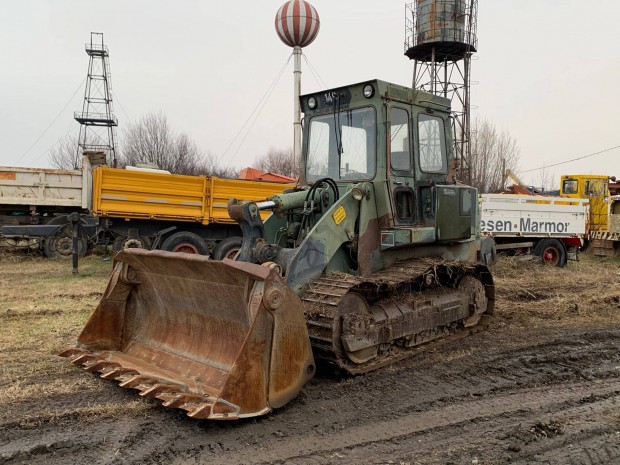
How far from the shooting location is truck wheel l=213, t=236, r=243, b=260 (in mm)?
13141

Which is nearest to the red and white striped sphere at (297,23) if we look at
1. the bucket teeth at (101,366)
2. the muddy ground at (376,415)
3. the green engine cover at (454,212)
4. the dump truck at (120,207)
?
the dump truck at (120,207)

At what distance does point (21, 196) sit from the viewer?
1419 cm

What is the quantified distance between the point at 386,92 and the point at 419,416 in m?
3.36

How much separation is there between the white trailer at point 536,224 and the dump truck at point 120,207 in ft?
→ 18.3

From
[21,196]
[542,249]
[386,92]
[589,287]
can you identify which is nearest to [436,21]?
[542,249]

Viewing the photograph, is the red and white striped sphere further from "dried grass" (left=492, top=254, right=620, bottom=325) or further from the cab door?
the cab door

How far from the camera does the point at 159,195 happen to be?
42.0ft

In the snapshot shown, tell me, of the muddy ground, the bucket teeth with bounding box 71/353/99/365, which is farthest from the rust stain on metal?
the bucket teeth with bounding box 71/353/99/365

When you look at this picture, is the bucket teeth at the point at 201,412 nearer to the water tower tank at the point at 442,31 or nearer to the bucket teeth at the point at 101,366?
the bucket teeth at the point at 101,366

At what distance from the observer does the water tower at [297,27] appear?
1695 centimetres

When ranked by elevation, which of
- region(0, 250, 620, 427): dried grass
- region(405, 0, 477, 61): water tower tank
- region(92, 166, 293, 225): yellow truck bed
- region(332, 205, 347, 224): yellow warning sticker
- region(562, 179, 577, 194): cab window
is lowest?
region(0, 250, 620, 427): dried grass

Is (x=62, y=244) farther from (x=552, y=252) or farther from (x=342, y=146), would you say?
(x=552, y=252)

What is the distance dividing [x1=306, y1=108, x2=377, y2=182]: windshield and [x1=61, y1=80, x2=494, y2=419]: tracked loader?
2 cm

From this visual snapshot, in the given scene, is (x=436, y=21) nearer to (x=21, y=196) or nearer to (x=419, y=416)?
(x=21, y=196)
